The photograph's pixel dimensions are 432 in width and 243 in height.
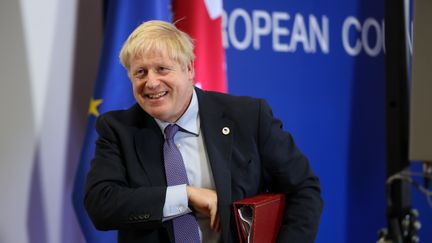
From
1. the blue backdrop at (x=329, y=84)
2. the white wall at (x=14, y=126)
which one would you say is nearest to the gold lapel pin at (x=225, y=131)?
the white wall at (x=14, y=126)

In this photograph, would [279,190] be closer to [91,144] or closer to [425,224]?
[91,144]

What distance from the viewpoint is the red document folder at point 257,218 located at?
1654 millimetres

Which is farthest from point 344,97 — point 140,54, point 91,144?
point 140,54

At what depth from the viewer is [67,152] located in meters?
2.80

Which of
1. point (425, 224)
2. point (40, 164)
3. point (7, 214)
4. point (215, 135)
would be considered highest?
point (215, 135)

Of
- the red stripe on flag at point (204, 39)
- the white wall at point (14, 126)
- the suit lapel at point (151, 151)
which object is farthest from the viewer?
the red stripe on flag at point (204, 39)

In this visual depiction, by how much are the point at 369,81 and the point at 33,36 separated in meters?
2.09

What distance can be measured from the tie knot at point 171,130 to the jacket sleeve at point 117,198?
13cm

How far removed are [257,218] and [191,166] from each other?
0.25 meters

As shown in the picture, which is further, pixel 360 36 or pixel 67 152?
pixel 360 36

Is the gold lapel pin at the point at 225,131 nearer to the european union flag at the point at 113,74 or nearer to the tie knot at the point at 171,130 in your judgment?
the tie knot at the point at 171,130

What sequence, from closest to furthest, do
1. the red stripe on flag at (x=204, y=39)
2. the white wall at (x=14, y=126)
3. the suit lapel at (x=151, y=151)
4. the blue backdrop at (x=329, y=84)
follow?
the suit lapel at (x=151, y=151), the white wall at (x=14, y=126), the red stripe on flag at (x=204, y=39), the blue backdrop at (x=329, y=84)

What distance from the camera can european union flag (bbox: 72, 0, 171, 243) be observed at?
2.66 metres

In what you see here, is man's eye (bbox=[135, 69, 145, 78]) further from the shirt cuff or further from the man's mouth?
the shirt cuff
